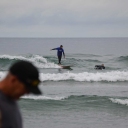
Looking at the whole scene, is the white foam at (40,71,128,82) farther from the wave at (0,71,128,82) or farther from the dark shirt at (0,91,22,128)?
the dark shirt at (0,91,22,128)

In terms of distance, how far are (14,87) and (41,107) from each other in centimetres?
1106

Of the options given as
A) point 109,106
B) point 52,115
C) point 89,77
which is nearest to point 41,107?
point 52,115

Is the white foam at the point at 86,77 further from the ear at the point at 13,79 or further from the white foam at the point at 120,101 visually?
the ear at the point at 13,79

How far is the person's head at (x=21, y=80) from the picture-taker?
2.34 meters

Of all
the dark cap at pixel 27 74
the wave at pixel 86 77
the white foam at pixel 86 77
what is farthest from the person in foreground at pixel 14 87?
the white foam at pixel 86 77

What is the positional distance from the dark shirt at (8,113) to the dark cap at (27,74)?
5.9 inches

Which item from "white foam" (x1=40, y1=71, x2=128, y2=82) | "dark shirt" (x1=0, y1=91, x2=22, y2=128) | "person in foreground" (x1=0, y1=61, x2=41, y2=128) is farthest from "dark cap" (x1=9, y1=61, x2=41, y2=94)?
"white foam" (x1=40, y1=71, x2=128, y2=82)

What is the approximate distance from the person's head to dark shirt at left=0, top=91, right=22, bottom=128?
0.14 feet

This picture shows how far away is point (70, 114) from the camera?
39.6 ft

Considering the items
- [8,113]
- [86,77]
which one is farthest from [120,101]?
[8,113]

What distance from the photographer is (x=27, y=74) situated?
7.70ft

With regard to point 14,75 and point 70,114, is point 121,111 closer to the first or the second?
point 70,114

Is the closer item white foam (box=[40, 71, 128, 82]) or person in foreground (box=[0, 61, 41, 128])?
person in foreground (box=[0, 61, 41, 128])

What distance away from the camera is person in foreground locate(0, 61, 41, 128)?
234 cm
